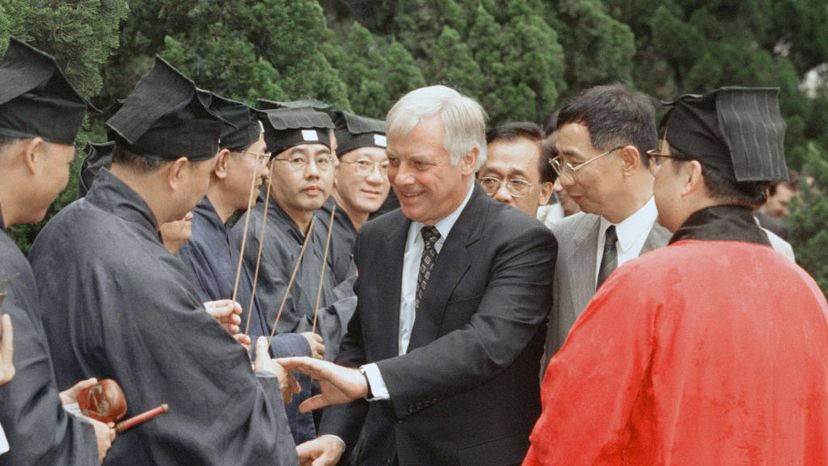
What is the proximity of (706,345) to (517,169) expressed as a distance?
2485mm

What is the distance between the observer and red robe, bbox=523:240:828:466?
3016 mm

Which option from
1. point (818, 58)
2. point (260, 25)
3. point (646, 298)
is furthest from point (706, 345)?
point (818, 58)

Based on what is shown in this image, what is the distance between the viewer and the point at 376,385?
3805 millimetres

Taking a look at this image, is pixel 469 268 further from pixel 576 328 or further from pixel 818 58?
pixel 818 58

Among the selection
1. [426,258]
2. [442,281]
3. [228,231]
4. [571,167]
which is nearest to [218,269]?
[228,231]

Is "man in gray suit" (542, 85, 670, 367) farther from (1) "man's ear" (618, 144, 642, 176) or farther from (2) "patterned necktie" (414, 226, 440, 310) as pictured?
(2) "patterned necktie" (414, 226, 440, 310)

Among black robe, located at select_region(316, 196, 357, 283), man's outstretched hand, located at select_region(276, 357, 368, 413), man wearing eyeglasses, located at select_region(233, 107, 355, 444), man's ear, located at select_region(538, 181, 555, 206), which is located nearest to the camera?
man's outstretched hand, located at select_region(276, 357, 368, 413)

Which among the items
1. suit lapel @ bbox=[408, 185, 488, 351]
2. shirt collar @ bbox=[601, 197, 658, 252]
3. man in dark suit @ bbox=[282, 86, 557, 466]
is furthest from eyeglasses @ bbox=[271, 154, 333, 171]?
shirt collar @ bbox=[601, 197, 658, 252]

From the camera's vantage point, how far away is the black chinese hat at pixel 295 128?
5566mm

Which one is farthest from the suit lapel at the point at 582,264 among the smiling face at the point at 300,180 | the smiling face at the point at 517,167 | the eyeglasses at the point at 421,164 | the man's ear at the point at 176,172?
the smiling face at the point at 300,180

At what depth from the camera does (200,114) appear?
3.62 meters

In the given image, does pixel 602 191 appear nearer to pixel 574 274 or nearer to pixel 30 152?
pixel 574 274

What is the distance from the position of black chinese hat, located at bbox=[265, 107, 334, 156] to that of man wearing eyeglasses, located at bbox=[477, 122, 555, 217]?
79cm

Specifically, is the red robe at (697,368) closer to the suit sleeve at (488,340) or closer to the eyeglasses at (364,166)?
the suit sleeve at (488,340)
